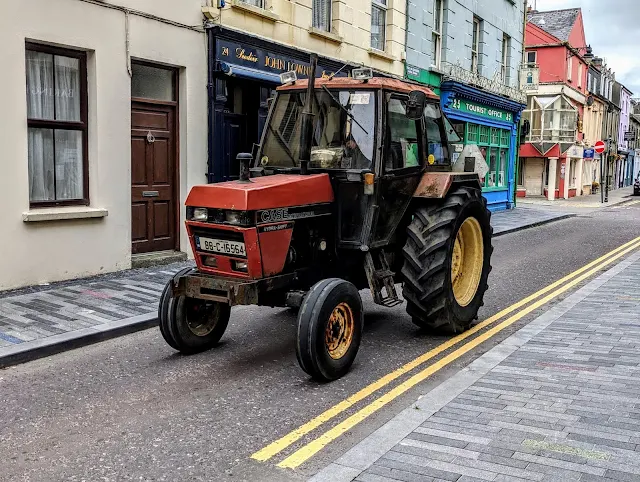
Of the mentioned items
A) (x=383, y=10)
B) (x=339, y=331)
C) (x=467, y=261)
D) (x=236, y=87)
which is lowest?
(x=339, y=331)

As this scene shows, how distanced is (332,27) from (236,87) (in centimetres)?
350

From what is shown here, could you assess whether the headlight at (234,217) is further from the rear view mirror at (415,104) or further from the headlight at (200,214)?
the rear view mirror at (415,104)

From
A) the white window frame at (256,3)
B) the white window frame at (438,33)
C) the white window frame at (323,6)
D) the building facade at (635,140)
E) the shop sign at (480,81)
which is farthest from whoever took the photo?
the building facade at (635,140)

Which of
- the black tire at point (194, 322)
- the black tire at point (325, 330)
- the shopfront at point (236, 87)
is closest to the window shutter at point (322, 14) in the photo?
the shopfront at point (236, 87)

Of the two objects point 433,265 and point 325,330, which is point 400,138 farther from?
point 325,330

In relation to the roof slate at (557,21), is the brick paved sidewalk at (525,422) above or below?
below

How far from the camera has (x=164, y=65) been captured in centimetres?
1098

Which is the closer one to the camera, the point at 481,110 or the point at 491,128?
the point at 481,110

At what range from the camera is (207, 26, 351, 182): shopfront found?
1162 centimetres

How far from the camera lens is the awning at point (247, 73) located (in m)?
11.6

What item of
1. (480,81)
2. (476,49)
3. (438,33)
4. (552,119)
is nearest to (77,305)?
(438,33)

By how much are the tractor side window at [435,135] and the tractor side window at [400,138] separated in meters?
0.26

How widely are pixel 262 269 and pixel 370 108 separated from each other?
6.46 ft

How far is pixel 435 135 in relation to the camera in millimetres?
7438
